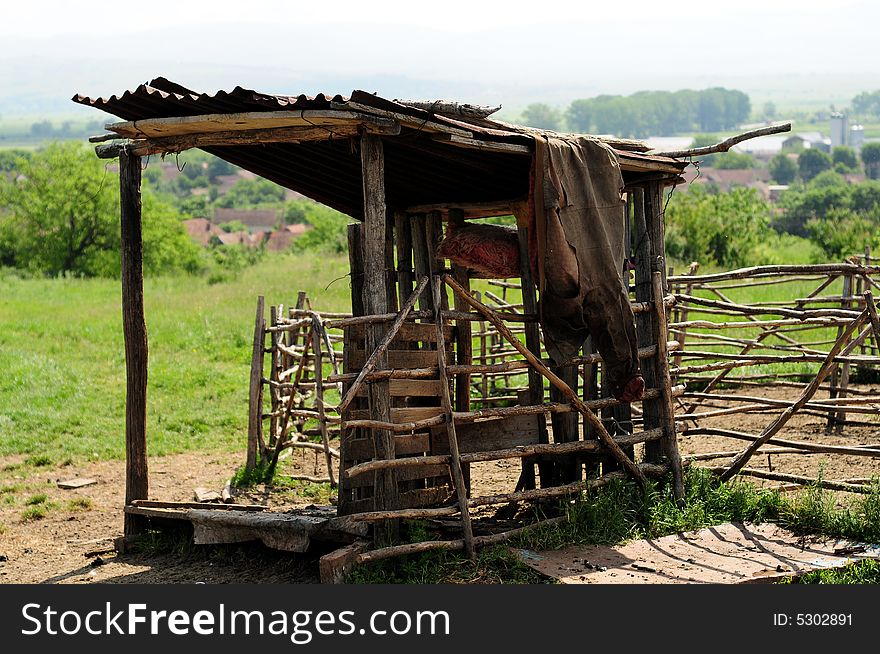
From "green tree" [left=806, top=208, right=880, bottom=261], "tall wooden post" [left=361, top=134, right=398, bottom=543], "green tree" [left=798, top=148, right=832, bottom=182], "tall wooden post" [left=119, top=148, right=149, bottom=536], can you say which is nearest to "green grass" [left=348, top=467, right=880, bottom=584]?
"tall wooden post" [left=361, top=134, right=398, bottom=543]

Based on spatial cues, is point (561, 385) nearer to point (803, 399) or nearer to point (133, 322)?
point (803, 399)

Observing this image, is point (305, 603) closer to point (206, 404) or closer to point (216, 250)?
point (206, 404)

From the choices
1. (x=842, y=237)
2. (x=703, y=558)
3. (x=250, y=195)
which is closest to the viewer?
(x=703, y=558)

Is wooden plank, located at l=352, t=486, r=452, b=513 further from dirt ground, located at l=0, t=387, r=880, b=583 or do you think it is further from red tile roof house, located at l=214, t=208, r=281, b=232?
red tile roof house, located at l=214, t=208, r=281, b=232

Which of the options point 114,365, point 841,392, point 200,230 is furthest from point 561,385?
point 200,230

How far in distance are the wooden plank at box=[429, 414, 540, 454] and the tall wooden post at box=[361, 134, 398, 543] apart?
549 millimetres

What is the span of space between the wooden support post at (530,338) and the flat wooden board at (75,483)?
4489 mm

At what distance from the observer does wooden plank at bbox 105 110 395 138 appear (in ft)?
18.5

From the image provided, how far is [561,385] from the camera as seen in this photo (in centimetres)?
666

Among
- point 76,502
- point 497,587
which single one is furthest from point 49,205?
point 497,587

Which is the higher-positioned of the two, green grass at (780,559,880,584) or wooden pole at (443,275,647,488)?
wooden pole at (443,275,647,488)

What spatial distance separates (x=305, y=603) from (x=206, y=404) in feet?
25.5

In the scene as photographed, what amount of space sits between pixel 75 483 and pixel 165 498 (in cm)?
108

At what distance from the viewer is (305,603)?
5.32 meters
